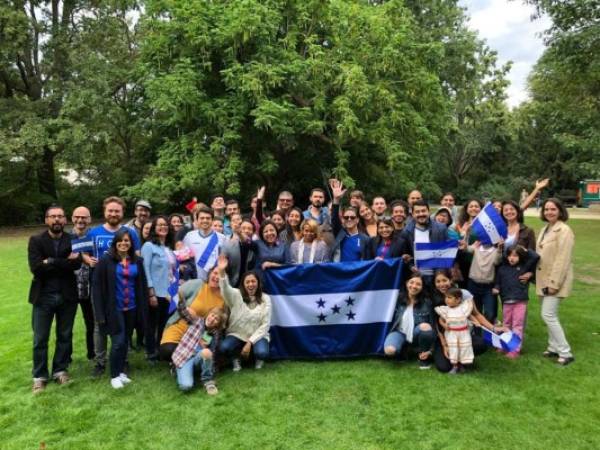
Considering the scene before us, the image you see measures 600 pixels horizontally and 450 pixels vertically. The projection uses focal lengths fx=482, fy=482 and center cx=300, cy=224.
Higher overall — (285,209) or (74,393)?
(285,209)

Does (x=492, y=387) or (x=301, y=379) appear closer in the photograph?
(x=492, y=387)

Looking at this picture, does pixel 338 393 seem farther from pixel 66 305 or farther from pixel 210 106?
pixel 210 106

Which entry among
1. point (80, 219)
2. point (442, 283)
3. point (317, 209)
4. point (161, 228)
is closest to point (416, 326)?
point (442, 283)

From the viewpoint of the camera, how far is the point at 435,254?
5.74 metres

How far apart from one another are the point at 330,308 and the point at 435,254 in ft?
4.77

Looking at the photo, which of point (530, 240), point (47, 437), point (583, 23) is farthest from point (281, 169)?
point (47, 437)

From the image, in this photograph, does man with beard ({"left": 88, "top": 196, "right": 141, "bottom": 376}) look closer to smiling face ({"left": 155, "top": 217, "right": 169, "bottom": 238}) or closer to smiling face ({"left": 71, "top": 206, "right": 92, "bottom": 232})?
smiling face ({"left": 71, "top": 206, "right": 92, "bottom": 232})

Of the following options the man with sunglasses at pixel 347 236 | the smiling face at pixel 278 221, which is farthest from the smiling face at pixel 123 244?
the man with sunglasses at pixel 347 236

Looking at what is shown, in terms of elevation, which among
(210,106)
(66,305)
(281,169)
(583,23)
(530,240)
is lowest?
(66,305)

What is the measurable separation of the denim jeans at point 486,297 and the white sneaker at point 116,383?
4398mm

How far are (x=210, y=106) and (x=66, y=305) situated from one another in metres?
12.3

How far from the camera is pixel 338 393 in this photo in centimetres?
501

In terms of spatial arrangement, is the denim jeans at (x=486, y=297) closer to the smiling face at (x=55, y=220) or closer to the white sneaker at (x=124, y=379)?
the white sneaker at (x=124, y=379)

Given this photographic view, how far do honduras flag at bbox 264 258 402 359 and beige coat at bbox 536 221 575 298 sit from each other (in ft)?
5.62
